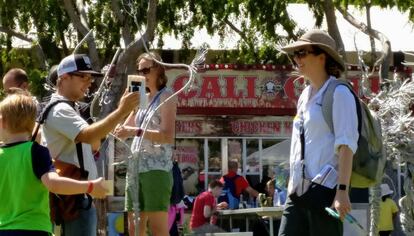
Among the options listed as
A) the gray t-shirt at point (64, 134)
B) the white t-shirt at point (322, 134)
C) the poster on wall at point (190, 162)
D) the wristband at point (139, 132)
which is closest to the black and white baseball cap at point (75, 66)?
the gray t-shirt at point (64, 134)

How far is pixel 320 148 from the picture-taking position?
6242mm

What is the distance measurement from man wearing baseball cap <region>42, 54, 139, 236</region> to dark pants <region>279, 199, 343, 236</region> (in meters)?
1.10

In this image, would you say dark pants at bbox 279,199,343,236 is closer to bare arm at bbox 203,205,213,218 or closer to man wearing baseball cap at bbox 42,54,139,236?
man wearing baseball cap at bbox 42,54,139,236

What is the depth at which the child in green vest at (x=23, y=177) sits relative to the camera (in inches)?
230

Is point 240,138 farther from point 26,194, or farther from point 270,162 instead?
point 26,194

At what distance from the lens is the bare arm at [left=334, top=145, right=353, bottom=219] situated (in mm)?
6043

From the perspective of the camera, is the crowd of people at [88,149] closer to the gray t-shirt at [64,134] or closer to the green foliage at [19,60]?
the gray t-shirt at [64,134]

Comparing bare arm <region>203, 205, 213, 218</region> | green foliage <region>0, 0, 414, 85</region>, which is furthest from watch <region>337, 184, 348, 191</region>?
green foliage <region>0, 0, 414, 85</region>

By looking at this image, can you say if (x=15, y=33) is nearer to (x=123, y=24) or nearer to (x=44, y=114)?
(x=123, y=24)

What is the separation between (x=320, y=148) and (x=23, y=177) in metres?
1.59

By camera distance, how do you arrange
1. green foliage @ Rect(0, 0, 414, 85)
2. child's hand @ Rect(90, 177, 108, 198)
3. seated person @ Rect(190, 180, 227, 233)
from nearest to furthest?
child's hand @ Rect(90, 177, 108, 198)
seated person @ Rect(190, 180, 227, 233)
green foliage @ Rect(0, 0, 414, 85)

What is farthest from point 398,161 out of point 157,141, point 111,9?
→ point 111,9

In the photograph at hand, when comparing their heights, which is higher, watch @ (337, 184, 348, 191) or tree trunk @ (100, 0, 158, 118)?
tree trunk @ (100, 0, 158, 118)

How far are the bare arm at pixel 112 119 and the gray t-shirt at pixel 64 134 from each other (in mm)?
118
